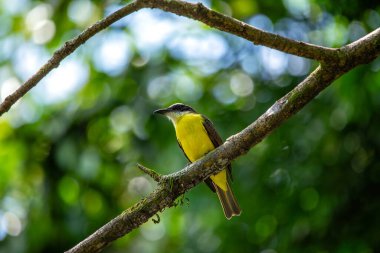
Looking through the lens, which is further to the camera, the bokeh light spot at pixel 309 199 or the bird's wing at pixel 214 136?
the bokeh light spot at pixel 309 199

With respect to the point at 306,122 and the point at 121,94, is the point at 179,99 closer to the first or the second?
the point at 121,94

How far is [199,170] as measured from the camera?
166 inches

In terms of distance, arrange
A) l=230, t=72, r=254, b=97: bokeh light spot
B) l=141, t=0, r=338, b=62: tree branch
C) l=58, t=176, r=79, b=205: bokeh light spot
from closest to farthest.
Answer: l=141, t=0, r=338, b=62: tree branch, l=58, t=176, r=79, b=205: bokeh light spot, l=230, t=72, r=254, b=97: bokeh light spot

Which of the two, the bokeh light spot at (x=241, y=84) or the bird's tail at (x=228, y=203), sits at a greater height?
the bokeh light spot at (x=241, y=84)

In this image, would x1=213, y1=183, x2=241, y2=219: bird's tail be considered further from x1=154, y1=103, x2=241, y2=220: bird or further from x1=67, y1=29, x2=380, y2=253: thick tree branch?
x1=67, y1=29, x2=380, y2=253: thick tree branch

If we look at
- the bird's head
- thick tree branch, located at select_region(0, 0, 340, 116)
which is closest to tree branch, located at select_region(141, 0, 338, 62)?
thick tree branch, located at select_region(0, 0, 340, 116)

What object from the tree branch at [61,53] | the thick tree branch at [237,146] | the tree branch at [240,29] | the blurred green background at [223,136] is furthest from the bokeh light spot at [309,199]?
the tree branch at [61,53]

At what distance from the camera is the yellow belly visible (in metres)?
6.29

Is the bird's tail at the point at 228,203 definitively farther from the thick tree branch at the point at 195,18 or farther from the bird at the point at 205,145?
the thick tree branch at the point at 195,18

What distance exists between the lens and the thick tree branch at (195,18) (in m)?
3.56

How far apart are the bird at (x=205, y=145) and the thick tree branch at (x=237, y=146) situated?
6.53 feet

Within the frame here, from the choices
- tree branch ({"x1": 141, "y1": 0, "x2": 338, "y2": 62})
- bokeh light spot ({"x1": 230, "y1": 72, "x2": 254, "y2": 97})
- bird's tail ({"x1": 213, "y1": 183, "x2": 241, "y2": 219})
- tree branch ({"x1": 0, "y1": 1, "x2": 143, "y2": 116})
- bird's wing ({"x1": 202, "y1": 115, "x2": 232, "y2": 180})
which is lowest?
bird's tail ({"x1": 213, "y1": 183, "x2": 241, "y2": 219})

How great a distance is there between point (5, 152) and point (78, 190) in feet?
3.44

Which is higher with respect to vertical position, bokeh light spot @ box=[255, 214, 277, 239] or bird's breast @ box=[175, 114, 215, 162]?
bird's breast @ box=[175, 114, 215, 162]
